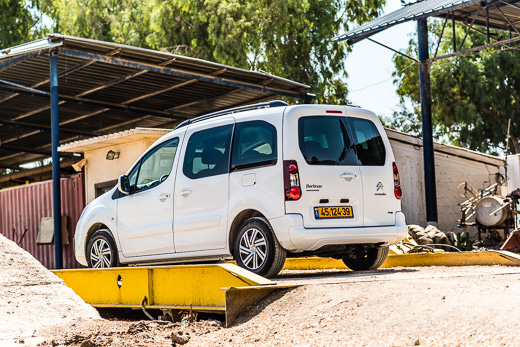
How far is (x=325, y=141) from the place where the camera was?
8.99 metres

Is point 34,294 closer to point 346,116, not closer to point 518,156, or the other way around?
point 346,116

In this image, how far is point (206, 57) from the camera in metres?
30.9

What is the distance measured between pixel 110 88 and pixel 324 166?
13.4m

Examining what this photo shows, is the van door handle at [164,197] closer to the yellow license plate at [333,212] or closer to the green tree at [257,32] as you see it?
the yellow license plate at [333,212]

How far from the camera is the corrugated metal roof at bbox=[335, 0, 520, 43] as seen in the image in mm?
18984

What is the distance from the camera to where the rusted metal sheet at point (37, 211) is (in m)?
19.9

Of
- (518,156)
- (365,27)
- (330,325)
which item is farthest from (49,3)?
(330,325)

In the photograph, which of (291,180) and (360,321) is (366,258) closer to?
(291,180)

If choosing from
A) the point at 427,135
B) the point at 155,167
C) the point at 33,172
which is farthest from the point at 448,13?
the point at 33,172

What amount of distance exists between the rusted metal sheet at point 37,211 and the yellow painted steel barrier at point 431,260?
9500 mm

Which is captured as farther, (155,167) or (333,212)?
(155,167)

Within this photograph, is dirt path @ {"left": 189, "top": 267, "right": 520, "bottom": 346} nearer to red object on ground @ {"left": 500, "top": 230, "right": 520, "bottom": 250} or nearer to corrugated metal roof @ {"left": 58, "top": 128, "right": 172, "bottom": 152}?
red object on ground @ {"left": 500, "top": 230, "right": 520, "bottom": 250}

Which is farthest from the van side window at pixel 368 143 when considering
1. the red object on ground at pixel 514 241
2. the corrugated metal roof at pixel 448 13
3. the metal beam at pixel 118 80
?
the corrugated metal roof at pixel 448 13

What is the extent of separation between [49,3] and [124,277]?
34663 millimetres
